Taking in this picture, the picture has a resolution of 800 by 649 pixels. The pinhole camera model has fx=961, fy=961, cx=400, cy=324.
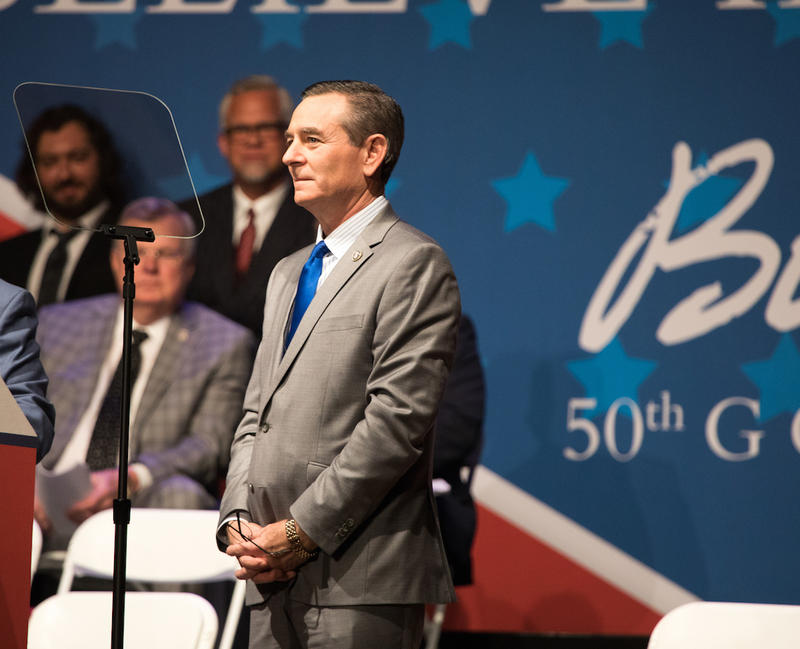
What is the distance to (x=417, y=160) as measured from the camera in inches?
174

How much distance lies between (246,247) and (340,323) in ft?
8.47

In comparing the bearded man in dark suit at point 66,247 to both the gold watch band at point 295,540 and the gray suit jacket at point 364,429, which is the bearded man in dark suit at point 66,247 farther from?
the gold watch band at point 295,540

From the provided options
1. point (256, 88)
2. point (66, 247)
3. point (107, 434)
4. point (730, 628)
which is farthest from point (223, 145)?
point (730, 628)

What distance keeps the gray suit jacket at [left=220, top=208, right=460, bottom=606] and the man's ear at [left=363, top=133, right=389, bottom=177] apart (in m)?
0.15

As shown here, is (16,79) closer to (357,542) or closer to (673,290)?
(673,290)

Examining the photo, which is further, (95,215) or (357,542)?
(95,215)

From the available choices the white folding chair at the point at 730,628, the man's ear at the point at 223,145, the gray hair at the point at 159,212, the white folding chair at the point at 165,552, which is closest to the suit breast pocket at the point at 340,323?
the gray hair at the point at 159,212

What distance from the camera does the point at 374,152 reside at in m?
2.07

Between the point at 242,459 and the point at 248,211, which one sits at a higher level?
the point at 248,211

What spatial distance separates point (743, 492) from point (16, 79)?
384 cm

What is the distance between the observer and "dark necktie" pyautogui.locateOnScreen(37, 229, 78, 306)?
4.45m

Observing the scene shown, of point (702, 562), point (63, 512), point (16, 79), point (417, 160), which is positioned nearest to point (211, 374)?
point (63, 512)

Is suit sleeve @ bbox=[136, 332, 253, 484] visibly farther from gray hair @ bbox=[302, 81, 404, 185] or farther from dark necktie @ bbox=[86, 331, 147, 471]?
gray hair @ bbox=[302, 81, 404, 185]

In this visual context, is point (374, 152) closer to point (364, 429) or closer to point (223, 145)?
point (364, 429)
